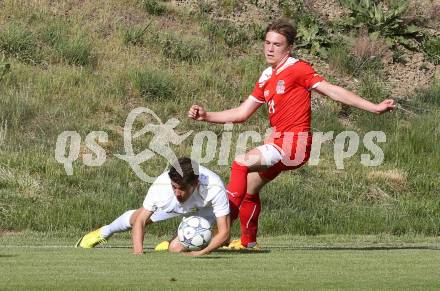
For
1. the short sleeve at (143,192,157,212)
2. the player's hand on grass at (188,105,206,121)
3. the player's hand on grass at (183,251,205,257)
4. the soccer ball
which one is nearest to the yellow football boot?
the soccer ball

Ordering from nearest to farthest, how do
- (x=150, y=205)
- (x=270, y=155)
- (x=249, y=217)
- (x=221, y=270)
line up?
1. (x=221, y=270)
2. (x=150, y=205)
3. (x=270, y=155)
4. (x=249, y=217)

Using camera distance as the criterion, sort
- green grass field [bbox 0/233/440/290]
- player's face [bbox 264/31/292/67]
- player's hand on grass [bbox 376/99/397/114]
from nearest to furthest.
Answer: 1. green grass field [bbox 0/233/440/290]
2. player's hand on grass [bbox 376/99/397/114]
3. player's face [bbox 264/31/292/67]

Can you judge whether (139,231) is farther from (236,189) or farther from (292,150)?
(292,150)

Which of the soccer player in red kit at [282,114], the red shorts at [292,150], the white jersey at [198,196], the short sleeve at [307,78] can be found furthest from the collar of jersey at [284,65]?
the white jersey at [198,196]

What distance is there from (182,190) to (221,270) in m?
1.21

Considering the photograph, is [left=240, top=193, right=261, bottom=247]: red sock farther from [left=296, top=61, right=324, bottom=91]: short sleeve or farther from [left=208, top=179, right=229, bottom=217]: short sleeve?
[left=296, top=61, right=324, bottom=91]: short sleeve

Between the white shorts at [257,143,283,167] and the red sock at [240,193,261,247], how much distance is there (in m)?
0.74

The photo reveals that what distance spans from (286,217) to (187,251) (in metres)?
7.74

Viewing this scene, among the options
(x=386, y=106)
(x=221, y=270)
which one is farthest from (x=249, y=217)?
(x=221, y=270)

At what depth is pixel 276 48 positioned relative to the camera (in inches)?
508

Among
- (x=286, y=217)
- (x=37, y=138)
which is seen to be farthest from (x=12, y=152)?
(x=286, y=217)

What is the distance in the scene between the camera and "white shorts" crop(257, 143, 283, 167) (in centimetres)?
1267

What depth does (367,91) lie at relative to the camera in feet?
83.9

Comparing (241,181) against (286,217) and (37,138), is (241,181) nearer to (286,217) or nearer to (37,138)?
(286,217)
